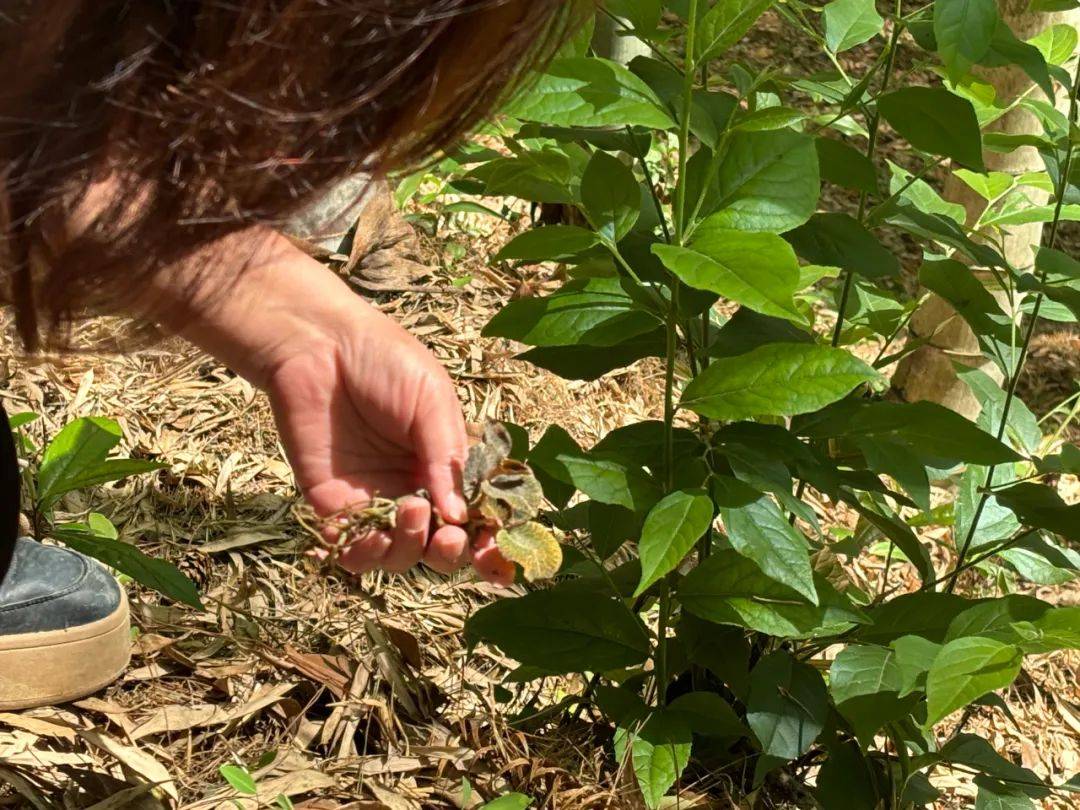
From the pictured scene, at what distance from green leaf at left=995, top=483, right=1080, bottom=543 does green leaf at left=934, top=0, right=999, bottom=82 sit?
53 centimetres

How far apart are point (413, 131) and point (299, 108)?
14 centimetres

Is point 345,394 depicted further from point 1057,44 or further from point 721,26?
point 1057,44

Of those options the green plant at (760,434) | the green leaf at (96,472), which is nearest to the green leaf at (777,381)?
the green plant at (760,434)

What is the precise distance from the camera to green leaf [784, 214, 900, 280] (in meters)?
1.39

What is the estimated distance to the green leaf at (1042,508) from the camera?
1.39 metres

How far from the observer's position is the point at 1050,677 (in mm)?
2381

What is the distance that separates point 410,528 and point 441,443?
96mm

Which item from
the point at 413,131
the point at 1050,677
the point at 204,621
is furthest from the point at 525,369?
the point at 413,131

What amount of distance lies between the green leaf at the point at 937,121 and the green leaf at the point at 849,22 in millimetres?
229

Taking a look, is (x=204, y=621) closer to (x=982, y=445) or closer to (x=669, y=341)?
(x=669, y=341)

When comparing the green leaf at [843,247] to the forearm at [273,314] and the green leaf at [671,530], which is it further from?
the forearm at [273,314]

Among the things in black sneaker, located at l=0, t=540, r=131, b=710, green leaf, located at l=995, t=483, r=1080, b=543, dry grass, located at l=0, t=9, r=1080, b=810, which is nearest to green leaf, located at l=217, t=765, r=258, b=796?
dry grass, located at l=0, t=9, r=1080, b=810

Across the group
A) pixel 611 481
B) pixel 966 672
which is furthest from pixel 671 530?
pixel 966 672

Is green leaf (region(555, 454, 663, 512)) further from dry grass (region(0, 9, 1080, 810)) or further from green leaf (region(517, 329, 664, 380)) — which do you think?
dry grass (region(0, 9, 1080, 810))
